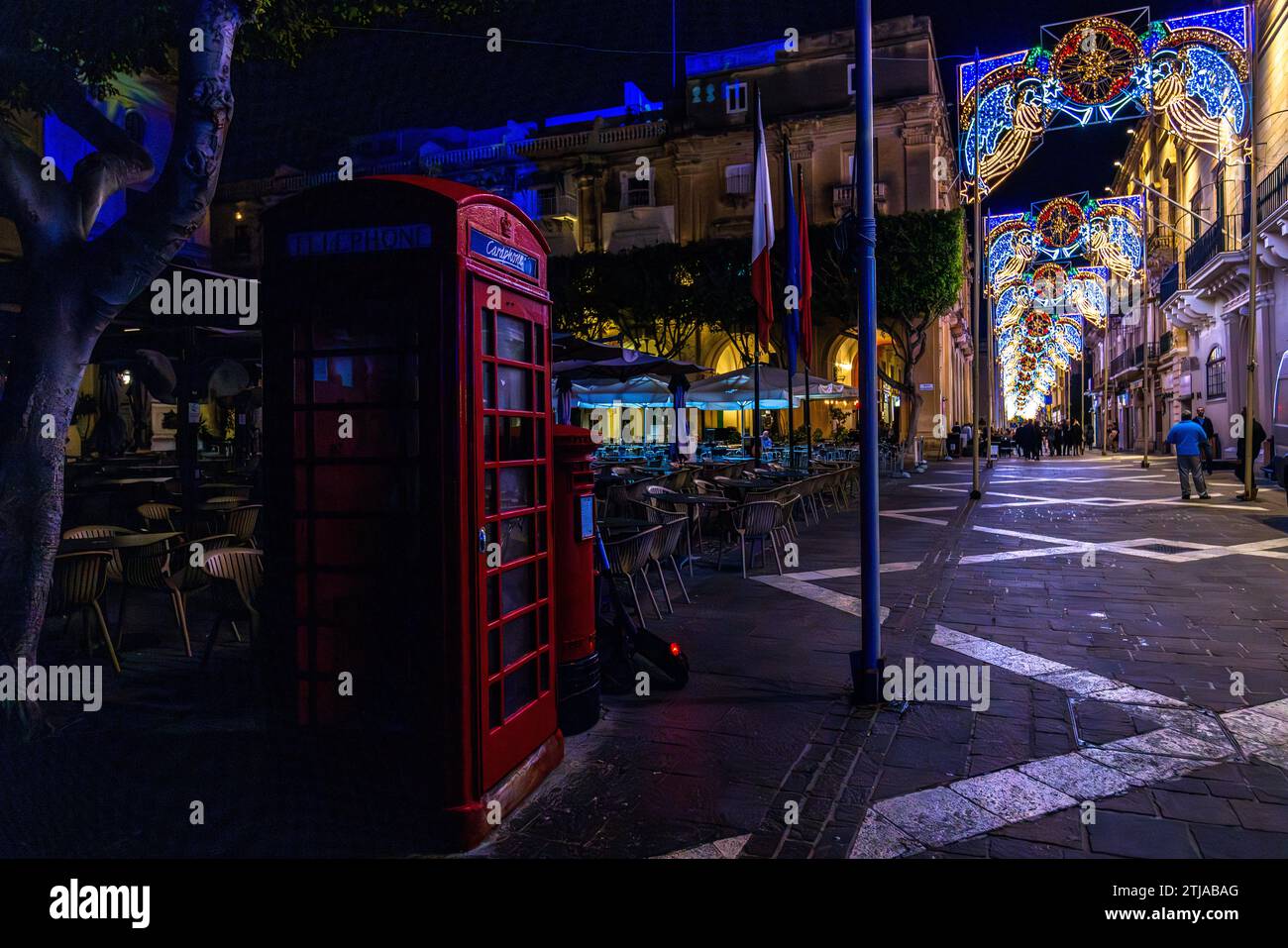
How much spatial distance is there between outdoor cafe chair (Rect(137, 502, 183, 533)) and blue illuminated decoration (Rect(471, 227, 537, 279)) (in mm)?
6018

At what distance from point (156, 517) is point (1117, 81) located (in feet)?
60.0

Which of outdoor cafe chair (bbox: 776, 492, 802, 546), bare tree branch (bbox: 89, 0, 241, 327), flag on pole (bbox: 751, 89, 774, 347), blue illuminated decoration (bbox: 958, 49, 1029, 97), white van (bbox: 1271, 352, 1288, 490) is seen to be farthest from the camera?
blue illuminated decoration (bbox: 958, 49, 1029, 97)

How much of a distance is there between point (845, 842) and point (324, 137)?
50157 mm

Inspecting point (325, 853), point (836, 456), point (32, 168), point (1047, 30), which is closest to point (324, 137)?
point (836, 456)

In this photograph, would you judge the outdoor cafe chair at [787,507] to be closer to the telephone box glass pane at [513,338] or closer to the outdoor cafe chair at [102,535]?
the telephone box glass pane at [513,338]

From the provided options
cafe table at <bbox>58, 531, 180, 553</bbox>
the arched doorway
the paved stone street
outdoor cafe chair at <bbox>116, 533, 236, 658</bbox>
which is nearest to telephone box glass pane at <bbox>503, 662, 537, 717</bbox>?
the paved stone street

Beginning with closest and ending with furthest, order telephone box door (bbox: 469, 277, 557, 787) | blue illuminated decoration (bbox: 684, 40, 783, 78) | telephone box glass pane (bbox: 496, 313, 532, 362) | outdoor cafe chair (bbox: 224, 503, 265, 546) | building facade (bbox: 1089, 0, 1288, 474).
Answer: telephone box door (bbox: 469, 277, 557, 787) → telephone box glass pane (bbox: 496, 313, 532, 362) → outdoor cafe chair (bbox: 224, 503, 265, 546) → building facade (bbox: 1089, 0, 1288, 474) → blue illuminated decoration (bbox: 684, 40, 783, 78)

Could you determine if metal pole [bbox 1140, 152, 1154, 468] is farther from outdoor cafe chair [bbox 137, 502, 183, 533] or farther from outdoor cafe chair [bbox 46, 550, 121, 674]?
outdoor cafe chair [bbox 46, 550, 121, 674]

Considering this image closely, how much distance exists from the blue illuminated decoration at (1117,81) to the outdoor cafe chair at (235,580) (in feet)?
54.2

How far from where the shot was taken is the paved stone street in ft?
10.1

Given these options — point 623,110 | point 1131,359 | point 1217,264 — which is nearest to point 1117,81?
point 1217,264

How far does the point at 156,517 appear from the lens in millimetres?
7938
